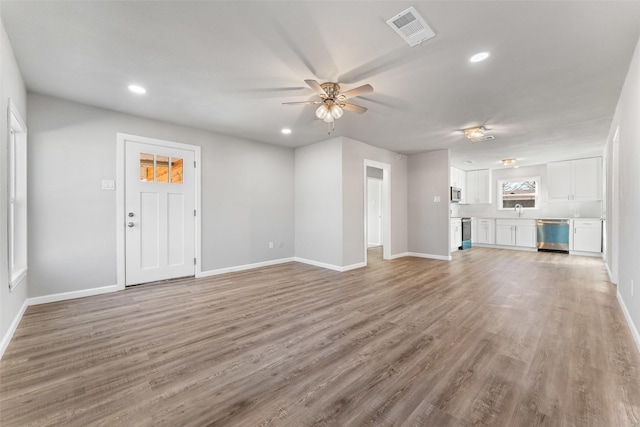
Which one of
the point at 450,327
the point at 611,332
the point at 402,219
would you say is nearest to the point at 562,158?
the point at 402,219

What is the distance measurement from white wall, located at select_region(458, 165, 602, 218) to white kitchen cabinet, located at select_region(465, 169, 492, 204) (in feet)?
0.56

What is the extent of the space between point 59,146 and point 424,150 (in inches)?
253

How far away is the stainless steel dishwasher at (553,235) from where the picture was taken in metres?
7.07

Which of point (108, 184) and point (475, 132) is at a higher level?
point (475, 132)

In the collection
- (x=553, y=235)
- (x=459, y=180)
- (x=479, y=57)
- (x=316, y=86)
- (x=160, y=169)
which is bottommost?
(x=553, y=235)

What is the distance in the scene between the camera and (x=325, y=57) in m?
2.48

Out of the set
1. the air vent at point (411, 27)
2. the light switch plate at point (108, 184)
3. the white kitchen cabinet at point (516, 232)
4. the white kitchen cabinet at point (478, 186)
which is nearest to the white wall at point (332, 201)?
the air vent at point (411, 27)

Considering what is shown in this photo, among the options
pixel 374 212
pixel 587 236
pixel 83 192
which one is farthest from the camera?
pixel 374 212

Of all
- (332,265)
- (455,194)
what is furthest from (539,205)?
(332,265)

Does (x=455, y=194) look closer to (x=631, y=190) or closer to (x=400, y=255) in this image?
(x=400, y=255)

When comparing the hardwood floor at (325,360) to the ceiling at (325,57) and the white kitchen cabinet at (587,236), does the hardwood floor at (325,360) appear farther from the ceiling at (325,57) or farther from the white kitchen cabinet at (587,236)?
the white kitchen cabinet at (587,236)

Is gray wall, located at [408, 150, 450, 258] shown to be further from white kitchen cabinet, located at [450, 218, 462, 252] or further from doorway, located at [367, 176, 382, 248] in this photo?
doorway, located at [367, 176, 382, 248]

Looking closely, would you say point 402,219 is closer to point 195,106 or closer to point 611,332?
point 611,332

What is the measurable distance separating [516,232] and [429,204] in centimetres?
340
